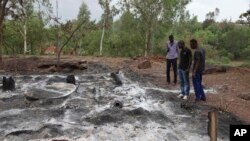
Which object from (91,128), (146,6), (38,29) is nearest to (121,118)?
(91,128)

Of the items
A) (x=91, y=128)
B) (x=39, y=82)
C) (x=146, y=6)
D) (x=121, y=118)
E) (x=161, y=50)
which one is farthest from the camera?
(x=161, y=50)

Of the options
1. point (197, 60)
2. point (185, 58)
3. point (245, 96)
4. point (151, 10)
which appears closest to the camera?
point (197, 60)

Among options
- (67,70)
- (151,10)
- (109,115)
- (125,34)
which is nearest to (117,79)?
(67,70)

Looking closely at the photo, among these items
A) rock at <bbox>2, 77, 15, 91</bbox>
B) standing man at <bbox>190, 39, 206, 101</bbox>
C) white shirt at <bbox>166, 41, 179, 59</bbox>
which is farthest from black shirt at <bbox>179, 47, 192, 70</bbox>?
rock at <bbox>2, 77, 15, 91</bbox>

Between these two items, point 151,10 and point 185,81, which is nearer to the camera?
point 185,81

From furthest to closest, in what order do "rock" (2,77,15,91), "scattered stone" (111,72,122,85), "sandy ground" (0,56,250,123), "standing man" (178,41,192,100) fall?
1. "scattered stone" (111,72,122,85)
2. "rock" (2,77,15,91)
3. "standing man" (178,41,192,100)
4. "sandy ground" (0,56,250,123)

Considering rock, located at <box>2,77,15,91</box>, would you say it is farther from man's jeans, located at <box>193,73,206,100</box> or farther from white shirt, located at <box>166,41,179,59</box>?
man's jeans, located at <box>193,73,206,100</box>

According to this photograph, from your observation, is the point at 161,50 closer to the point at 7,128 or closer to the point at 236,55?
the point at 236,55

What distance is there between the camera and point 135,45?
149 ft

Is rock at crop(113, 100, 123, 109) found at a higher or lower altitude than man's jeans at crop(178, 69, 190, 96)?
lower

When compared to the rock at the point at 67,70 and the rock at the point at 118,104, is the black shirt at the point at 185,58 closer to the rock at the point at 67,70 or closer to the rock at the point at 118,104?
the rock at the point at 118,104

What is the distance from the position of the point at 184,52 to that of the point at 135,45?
33.6 m

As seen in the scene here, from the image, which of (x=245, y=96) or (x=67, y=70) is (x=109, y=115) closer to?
(x=245, y=96)

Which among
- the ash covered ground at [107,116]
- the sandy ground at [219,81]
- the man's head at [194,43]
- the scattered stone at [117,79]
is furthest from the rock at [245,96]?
the scattered stone at [117,79]
